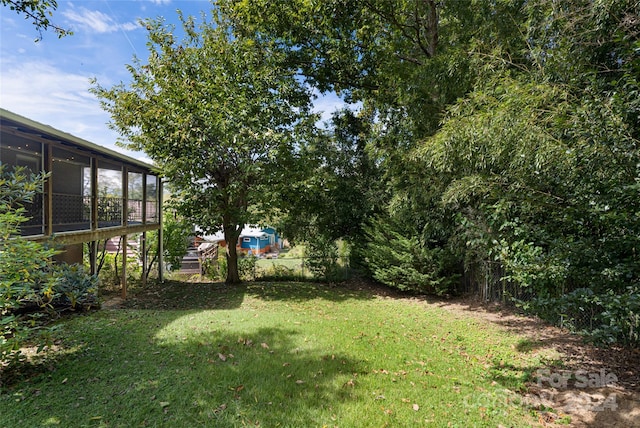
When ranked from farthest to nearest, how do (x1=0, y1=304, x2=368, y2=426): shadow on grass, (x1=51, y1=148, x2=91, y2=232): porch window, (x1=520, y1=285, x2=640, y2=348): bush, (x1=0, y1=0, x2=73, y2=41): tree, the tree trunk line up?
the tree trunk, (x1=51, y1=148, x2=91, y2=232): porch window, (x1=0, y1=0, x2=73, y2=41): tree, (x1=520, y1=285, x2=640, y2=348): bush, (x1=0, y1=304, x2=368, y2=426): shadow on grass

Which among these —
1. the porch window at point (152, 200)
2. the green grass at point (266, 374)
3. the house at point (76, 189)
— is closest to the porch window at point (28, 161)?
the house at point (76, 189)

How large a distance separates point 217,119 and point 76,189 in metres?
5.74

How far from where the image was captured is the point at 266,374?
3844mm

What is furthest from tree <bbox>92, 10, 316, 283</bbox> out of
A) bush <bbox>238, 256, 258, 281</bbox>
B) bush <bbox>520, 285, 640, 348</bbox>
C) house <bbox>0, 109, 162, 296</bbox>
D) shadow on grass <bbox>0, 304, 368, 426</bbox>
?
bush <bbox>520, 285, 640, 348</bbox>

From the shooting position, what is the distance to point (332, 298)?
970cm

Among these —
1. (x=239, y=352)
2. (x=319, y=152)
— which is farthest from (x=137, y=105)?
(x=239, y=352)

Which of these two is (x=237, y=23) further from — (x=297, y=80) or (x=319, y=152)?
(x=319, y=152)

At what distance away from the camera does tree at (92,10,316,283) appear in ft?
31.2

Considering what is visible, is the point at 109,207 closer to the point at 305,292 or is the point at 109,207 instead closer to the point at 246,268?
the point at 246,268

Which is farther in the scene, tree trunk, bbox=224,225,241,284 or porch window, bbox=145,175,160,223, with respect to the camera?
porch window, bbox=145,175,160,223

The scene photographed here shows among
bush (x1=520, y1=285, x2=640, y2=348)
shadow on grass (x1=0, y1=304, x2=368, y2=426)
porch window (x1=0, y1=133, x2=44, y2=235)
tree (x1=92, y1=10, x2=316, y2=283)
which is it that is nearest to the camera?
shadow on grass (x1=0, y1=304, x2=368, y2=426)

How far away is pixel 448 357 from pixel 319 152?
9605 mm

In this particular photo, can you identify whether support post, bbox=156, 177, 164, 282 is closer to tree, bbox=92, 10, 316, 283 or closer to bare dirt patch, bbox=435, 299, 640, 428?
tree, bbox=92, 10, 316, 283

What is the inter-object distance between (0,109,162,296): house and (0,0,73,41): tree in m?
1.46
